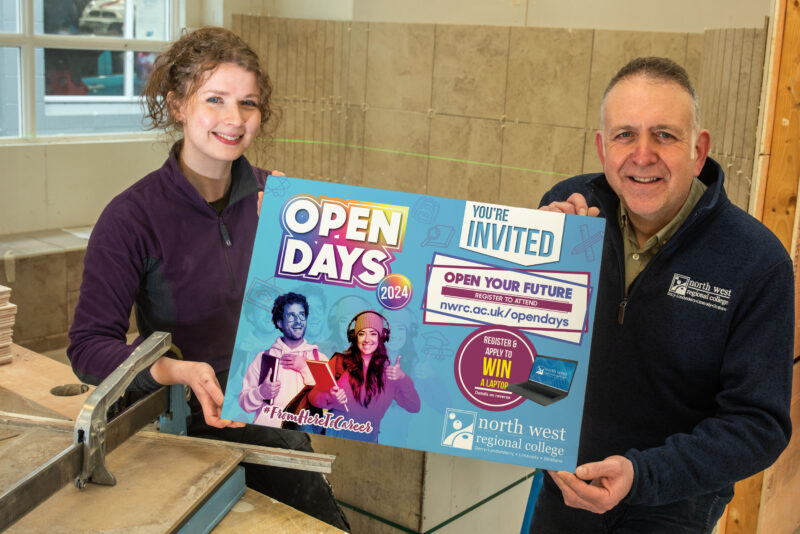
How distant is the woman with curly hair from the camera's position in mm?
1720

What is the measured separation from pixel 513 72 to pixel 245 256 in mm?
3754

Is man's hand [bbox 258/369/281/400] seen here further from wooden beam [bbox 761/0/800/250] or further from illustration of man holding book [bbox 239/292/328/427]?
wooden beam [bbox 761/0/800/250]

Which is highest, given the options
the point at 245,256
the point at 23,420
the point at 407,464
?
the point at 245,256

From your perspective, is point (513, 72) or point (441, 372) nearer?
point (441, 372)

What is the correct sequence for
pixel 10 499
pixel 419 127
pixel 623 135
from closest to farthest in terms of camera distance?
pixel 10 499 < pixel 623 135 < pixel 419 127

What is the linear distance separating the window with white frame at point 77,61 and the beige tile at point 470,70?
6.36 ft

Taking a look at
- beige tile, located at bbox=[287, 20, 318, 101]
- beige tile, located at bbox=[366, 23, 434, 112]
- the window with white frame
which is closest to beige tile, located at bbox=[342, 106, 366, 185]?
beige tile, located at bbox=[366, 23, 434, 112]

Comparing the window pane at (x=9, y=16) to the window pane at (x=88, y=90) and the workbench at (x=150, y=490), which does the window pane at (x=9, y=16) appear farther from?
the workbench at (x=150, y=490)

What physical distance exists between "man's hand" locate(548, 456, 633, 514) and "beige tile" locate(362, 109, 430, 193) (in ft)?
14.5

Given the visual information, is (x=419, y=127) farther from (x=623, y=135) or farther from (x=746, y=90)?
(x=623, y=135)

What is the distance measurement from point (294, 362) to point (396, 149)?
4.57m

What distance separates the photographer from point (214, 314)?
1.83m

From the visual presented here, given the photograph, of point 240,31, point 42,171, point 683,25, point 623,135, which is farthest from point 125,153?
point 623,135

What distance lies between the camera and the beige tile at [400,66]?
5.72m
